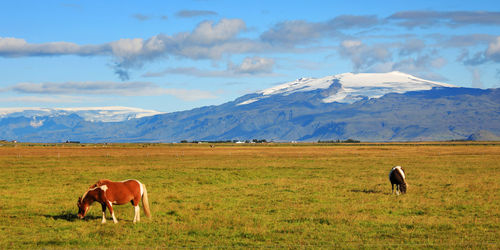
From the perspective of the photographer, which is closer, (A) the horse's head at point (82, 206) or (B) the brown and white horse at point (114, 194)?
(B) the brown and white horse at point (114, 194)

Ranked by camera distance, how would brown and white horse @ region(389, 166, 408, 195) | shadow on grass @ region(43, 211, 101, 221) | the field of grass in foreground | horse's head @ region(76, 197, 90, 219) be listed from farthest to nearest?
brown and white horse @ region(389, 166, 408, 195), shadow on grass @ region(43, 211, 101, 221), horse's head @ region(76, 197, 90, 219), the field of grass in foreground

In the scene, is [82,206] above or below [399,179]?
above

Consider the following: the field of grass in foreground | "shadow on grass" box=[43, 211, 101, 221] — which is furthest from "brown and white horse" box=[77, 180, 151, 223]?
"shadow on grass" box=[43, 211, 101, 221]

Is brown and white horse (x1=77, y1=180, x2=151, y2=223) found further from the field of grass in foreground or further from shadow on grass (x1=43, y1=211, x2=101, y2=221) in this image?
shadow on grass (x1=43, y1=211, x2=101, y2=221)

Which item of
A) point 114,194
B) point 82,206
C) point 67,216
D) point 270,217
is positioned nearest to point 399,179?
point 270,217

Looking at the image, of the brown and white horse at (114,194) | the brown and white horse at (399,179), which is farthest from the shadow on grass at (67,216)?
the brown and white horse at (399,179)

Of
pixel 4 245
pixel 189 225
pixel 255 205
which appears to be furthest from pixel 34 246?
pixel 255 205

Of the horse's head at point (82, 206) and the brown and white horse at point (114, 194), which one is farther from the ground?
the brown and white horse at point (114, 194)

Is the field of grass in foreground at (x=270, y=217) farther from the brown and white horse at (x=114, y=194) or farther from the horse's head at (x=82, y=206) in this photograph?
the brown and white horse at (x=114, y=194)

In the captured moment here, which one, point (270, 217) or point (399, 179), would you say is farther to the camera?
point (399, 179)

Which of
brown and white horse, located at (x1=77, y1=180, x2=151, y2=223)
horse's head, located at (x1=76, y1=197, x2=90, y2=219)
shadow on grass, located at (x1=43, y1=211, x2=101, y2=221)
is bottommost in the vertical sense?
shadow on grass, located at (x1=43, y1=211, x2=101, y2=221)

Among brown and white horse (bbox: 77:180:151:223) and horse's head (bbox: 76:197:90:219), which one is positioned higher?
brown and white horse (bbox: 77:180:151:223)

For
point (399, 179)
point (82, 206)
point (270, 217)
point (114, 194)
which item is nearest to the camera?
point (114, 194)

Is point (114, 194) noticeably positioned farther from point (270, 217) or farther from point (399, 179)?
point (399, 179)
